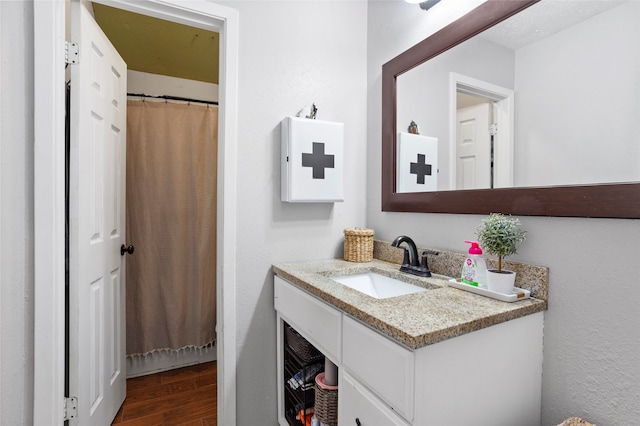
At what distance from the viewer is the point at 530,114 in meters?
0.95

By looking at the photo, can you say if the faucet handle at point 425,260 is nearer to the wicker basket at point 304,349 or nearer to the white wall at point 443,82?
the white wall at point 443,82

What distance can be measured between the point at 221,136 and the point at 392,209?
0.88 m

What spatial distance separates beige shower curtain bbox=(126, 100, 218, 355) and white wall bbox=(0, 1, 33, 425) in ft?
3.34

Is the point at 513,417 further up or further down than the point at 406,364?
further down

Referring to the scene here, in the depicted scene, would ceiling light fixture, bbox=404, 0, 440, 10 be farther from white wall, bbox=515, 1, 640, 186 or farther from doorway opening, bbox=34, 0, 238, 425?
doorway opening, bbox=34, 0, 238, 425

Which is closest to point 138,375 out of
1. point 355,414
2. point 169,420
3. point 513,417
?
point 169,420

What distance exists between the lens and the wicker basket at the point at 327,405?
3.50ft

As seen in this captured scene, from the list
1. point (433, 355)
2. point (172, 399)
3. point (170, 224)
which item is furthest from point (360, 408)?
point (170, 224)

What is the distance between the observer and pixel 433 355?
67 centimetres

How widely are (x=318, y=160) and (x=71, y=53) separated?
1077 millimetres

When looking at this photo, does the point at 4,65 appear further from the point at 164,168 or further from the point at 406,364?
the point at 406,364

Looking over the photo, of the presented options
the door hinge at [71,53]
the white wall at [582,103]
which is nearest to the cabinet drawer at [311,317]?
the white wall at [582,103]

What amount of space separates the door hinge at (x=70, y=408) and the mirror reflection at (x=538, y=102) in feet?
5.49

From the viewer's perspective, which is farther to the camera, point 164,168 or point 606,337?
point 164,168
